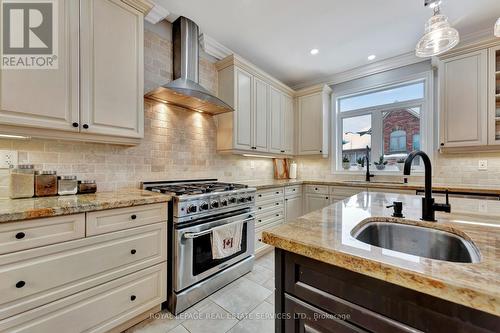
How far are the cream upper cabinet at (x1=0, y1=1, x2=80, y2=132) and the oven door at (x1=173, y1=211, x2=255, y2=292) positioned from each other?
118 centimetres

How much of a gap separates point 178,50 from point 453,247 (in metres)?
2.81

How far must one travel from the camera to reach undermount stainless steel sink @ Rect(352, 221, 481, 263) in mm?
862

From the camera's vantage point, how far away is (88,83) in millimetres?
1628

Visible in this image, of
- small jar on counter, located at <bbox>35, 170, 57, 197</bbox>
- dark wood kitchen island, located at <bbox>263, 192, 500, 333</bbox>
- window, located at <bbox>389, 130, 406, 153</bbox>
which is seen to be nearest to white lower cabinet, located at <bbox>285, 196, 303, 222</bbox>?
window, located at <bbox>389, 130, 406, 153</bbox>

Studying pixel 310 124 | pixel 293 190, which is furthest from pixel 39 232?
pixel 310 124

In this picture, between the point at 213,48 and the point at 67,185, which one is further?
→ the point at 213,48

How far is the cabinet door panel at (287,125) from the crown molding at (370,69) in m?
0.69

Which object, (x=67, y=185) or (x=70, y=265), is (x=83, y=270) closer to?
(x=70, y=265)

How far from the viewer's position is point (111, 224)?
1447 mm

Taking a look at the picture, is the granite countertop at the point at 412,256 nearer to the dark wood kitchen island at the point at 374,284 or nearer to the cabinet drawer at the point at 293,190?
the dark wood kitchen island at the point at 374,284

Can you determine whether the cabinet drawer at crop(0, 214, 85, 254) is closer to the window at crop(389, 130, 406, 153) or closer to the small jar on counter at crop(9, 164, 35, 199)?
the small jar on counter at crop(9, 164, 35, 199)

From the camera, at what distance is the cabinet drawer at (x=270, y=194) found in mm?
2787

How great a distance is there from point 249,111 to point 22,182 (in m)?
2.40

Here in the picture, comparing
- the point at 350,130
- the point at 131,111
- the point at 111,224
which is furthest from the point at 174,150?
the point at 350,130
